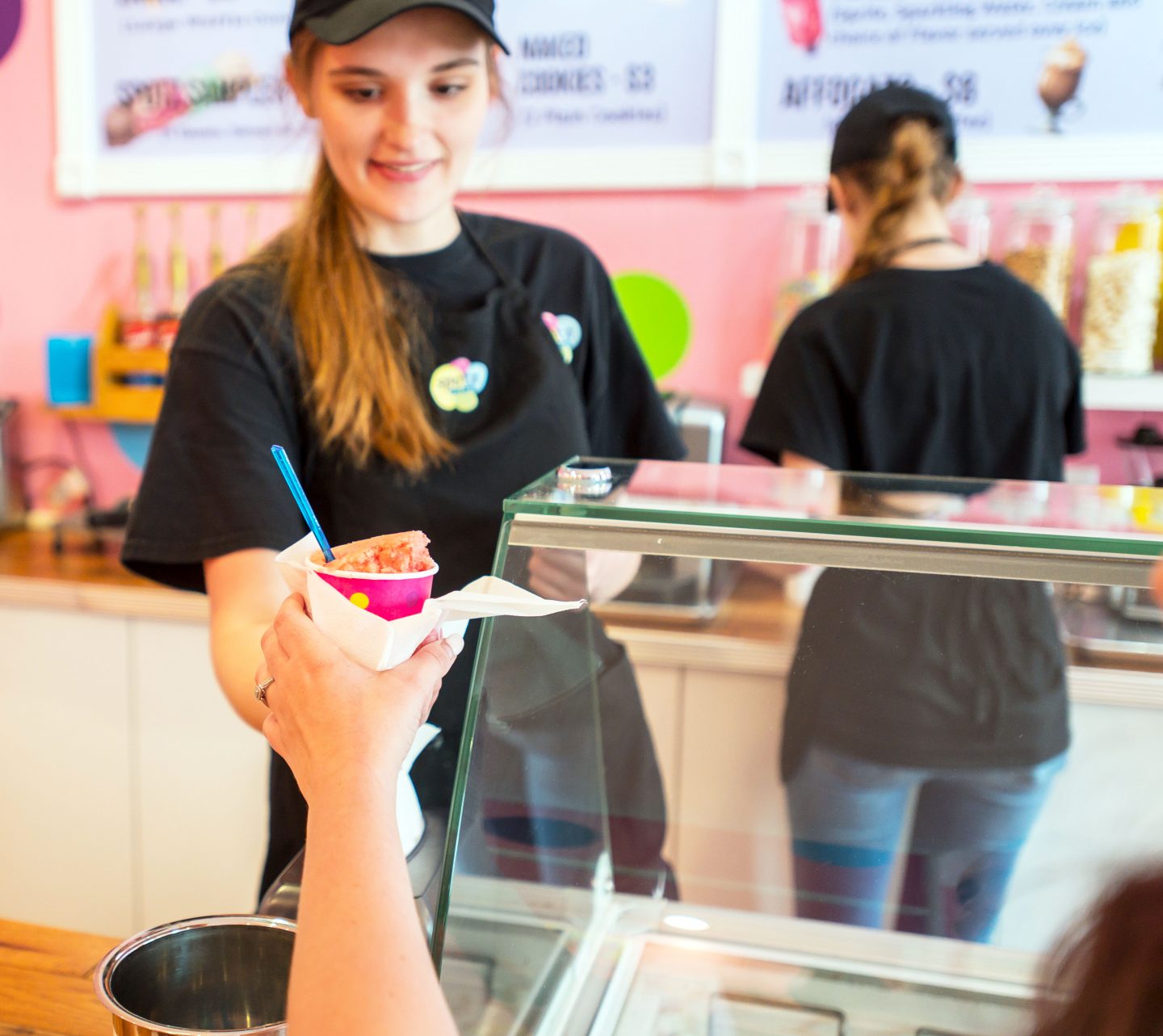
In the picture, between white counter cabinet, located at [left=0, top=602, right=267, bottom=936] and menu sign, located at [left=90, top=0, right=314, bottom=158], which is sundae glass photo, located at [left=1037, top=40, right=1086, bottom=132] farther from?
white counter cabinet, located at [left=0, top=602, right=267, bottom=936]

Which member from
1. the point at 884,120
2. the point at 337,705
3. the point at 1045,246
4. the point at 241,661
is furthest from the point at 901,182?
the point at 337,705

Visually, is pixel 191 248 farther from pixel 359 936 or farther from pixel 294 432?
pixel 359 936

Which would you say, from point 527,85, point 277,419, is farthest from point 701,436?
point 277,419

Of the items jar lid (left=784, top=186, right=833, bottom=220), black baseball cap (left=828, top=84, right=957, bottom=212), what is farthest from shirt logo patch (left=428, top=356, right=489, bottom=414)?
jar lid (left=784, top=186, right=833, bottom=220)

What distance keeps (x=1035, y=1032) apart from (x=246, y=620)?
2.60ft

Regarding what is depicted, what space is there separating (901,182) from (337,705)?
1.32m

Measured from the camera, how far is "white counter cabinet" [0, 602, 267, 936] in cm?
225

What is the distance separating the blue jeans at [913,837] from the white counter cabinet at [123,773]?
1591 mm

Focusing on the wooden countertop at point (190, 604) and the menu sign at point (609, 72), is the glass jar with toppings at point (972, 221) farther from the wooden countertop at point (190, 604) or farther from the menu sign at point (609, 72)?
the wooden countertop at point (190, 604)

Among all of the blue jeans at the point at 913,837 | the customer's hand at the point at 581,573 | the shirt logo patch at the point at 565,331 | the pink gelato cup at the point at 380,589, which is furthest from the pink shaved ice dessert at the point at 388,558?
the shirt logo patch at the point at 565,331

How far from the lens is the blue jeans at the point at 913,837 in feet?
2.81

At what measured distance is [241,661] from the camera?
3.26 feet

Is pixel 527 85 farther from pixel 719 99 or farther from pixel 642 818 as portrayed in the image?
pixel 642 818

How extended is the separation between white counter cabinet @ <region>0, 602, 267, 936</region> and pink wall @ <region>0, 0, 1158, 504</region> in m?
0.60
